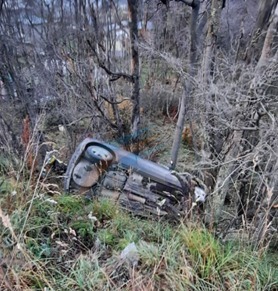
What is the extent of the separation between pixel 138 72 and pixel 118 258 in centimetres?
271

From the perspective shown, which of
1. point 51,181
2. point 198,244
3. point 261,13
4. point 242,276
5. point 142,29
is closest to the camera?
point 242,276

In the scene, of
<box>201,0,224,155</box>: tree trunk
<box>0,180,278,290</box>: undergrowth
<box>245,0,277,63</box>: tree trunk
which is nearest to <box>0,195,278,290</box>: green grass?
<box>0,180,278,290</box>: undergrowth

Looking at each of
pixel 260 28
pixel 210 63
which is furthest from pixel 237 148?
pixel 260 28

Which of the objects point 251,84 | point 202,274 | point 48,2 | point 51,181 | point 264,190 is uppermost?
point 48,2

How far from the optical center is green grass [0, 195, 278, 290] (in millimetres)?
2047

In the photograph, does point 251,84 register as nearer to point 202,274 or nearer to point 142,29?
point 202,274

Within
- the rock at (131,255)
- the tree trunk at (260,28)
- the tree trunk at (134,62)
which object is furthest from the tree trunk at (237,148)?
the tree trunk at (134,62)

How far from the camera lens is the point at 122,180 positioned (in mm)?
3320

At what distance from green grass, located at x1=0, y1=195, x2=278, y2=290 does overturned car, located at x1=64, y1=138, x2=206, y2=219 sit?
0.54m

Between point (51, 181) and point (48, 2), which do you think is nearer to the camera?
point (51, 181)

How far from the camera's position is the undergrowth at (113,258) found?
6.69 ft

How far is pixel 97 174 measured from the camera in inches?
132

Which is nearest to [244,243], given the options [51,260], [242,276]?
[242,276]

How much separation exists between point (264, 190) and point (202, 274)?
0.97 meters
